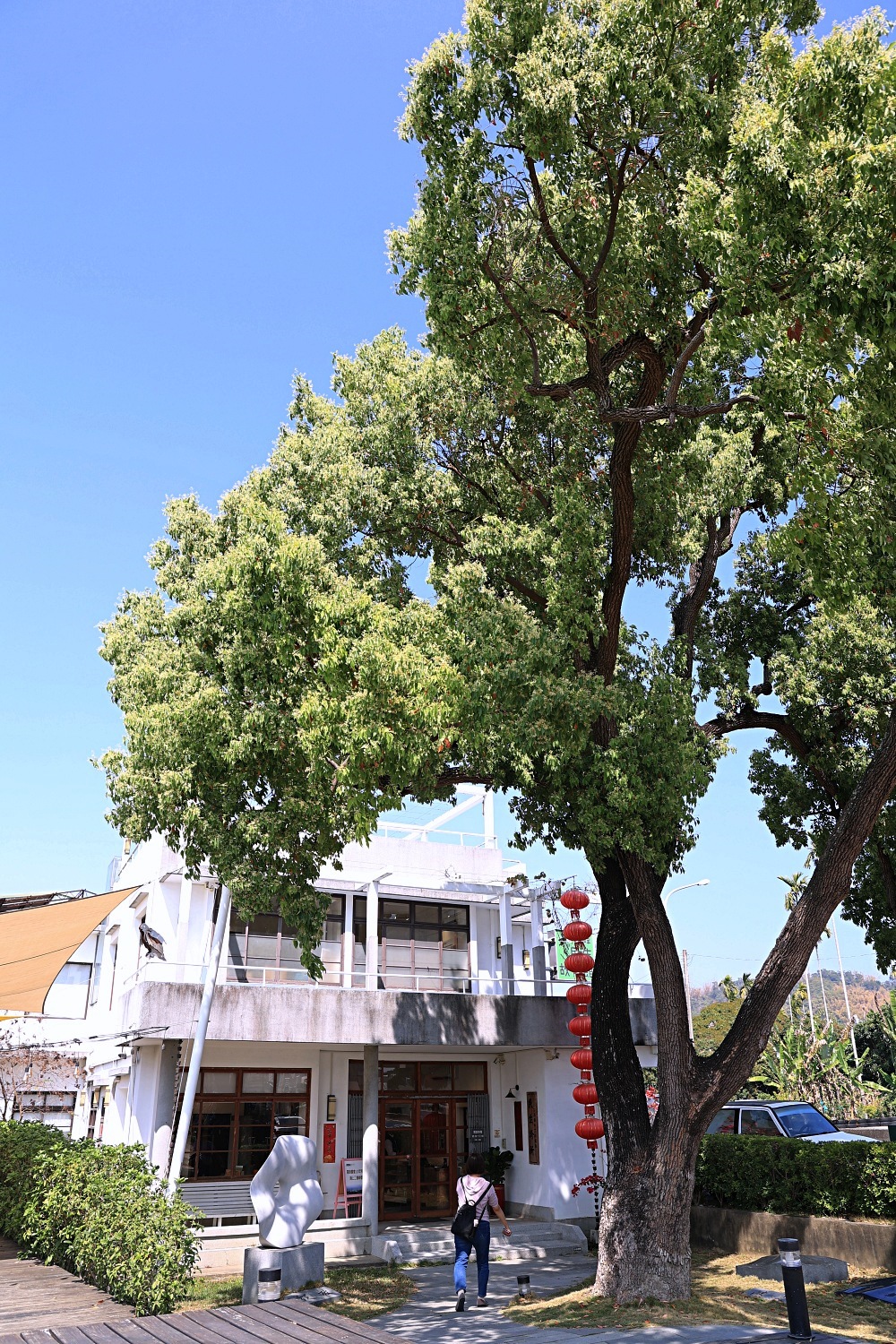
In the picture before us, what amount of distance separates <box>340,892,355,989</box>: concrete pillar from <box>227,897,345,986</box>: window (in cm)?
43

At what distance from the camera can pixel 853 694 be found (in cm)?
1298

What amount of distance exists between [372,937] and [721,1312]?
33.3 ft

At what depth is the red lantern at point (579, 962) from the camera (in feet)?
52.7

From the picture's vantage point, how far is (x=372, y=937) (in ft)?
63.3

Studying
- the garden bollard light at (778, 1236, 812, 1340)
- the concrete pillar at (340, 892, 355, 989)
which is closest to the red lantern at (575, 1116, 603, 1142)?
the concrete pillar at (340, 892, 355, 989)

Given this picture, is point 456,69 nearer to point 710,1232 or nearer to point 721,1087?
point 721,1087

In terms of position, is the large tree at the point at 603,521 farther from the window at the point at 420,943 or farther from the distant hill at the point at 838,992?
the distant hill at the point at 838,992

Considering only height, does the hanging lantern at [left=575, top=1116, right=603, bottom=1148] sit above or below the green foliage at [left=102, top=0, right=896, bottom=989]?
below

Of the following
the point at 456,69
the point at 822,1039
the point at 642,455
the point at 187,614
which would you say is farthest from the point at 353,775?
the point at 822,1039

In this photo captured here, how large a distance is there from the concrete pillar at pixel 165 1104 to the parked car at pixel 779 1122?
875 centimetres

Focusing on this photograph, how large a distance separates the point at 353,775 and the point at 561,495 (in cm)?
367

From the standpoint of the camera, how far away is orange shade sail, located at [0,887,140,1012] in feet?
47.4

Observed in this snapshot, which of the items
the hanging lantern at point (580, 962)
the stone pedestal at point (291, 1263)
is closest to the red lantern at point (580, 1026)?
the hanging lantern at point (580, 962)

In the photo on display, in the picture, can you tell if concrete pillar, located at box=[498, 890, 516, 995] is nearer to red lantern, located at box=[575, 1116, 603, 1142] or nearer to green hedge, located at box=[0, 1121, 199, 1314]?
red lantern, located at box=[575, 1116, 603, 1142]
